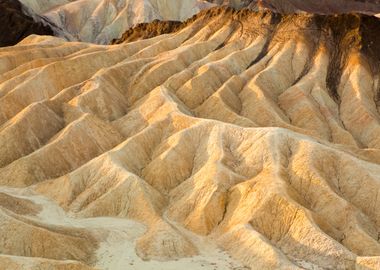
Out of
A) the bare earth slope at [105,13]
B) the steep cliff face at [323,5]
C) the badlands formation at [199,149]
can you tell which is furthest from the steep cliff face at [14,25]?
Result: the steep cliff face at [323,5]

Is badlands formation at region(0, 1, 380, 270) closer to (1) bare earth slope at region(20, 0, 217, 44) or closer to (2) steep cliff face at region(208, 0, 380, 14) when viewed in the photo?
(1) bare earth slope at region(20, 0, 217, 44)

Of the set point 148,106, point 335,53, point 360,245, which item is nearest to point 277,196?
point 360,245

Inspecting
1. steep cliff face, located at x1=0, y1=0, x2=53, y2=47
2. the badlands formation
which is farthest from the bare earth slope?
the badlands formation

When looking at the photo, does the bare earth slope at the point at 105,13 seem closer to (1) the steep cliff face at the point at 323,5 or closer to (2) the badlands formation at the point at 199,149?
(1) the steep cliff face at the point at 323,5

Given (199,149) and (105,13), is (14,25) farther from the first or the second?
(199,149)

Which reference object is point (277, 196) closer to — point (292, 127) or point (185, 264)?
point (185, 264)

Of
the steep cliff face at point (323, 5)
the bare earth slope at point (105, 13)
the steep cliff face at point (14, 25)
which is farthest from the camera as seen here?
the steep cliff face at point (323, 5)

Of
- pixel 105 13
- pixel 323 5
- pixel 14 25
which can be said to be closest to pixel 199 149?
pixel 14 25
